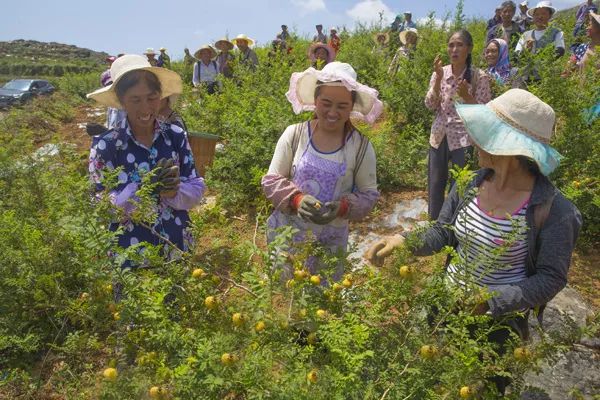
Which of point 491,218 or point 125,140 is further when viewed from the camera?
point 125,140

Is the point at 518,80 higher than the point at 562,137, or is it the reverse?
the point at 518,80

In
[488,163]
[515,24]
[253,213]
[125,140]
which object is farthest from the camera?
[515,24]

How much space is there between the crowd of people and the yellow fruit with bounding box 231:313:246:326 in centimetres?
29

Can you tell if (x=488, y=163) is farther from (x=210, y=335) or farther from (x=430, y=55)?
(x=430, y=55)

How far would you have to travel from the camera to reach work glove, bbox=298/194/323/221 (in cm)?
209

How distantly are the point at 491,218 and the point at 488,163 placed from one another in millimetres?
→ 225

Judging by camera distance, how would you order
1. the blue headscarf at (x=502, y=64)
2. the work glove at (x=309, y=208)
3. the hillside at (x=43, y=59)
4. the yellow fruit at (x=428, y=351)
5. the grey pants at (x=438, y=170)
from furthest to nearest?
1. the hillside at (x=43, y=59)
2. the blue headscarf at (x=502, y=64)
3. the grey pants at (x=438, y=170)
4. the work glove at (x=309, y=208)
5. the yellow fruit at (x=428, y=351)

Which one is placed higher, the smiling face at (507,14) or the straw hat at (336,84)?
the smiling face at (507,14)

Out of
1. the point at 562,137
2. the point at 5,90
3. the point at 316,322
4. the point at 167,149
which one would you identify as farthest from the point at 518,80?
the point at 5,90

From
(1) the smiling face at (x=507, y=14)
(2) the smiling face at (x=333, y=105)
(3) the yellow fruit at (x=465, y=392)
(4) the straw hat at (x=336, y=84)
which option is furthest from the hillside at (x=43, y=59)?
(3) the yellow fruit at (x=465, y=392)

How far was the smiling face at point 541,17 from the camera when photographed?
18.6 ft

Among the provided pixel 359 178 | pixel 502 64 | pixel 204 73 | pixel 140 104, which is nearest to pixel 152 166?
pixel 140 104

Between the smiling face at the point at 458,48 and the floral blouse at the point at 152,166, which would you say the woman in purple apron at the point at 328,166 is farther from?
the smiling face at the point at 458,48

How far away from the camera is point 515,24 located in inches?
273
